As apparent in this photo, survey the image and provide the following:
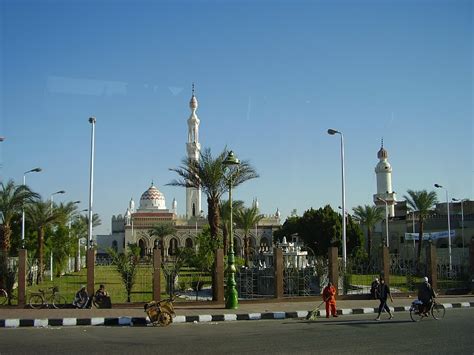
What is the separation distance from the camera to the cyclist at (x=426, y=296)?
48.3ft

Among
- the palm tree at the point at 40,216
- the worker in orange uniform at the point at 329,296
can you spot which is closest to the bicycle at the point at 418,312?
the worker in orange uniform at the point at 329,296

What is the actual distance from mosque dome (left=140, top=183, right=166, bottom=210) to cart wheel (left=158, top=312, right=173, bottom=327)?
79208 mm

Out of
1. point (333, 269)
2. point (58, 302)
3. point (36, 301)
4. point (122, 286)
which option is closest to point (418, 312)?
point (333, 269)

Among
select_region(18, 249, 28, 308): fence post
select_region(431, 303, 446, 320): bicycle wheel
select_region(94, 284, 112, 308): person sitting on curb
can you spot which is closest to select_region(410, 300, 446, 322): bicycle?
select_region(431, 303, 446, 320): bicycle wheel

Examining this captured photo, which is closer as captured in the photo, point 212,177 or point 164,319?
point 164,319

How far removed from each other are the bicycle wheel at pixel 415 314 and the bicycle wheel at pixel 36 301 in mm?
11170

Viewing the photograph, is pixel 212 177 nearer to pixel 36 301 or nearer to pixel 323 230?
pixel 36 301

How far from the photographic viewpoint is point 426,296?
14.8 m

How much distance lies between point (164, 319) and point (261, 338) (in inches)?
136

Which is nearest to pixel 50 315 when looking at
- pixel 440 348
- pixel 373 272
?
pixel 440 348

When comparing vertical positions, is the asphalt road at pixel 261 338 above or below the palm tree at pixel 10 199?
below

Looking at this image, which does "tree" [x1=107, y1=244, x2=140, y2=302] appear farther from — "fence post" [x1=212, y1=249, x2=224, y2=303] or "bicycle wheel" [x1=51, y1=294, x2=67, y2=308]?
"fence post" [x1=212, y1=249, x2=224, y2=303]

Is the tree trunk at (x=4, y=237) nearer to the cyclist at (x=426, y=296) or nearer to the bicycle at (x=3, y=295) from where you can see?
the bicycle at (x=3, y=295)

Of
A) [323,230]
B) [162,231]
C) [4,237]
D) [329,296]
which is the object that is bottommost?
[329,296]
